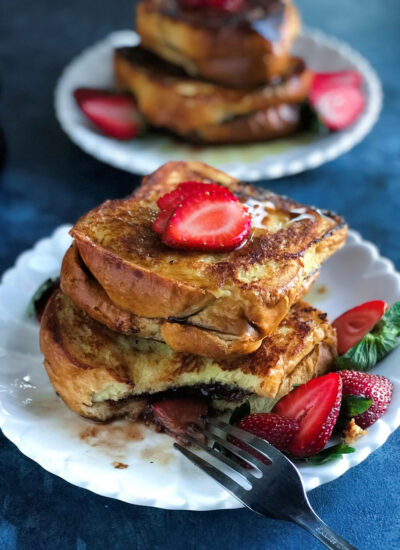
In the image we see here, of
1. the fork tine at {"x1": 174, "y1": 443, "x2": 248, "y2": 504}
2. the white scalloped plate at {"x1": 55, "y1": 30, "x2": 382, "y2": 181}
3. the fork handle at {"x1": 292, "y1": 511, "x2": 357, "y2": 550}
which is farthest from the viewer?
the white scalloped plate at {"x1": 55, "y1": 30, "x2": 382, "y2": 181}

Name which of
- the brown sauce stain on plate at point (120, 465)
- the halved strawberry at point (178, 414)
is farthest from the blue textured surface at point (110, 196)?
the halved strawberry at point (178, 414)

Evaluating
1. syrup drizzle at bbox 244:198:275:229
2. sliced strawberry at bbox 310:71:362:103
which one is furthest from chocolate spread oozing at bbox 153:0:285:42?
syrup drizzle at bbox 244:198:275:229

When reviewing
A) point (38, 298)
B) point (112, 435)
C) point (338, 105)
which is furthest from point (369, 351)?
point (338, 105)

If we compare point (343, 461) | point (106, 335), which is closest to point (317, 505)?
point (343, 461)

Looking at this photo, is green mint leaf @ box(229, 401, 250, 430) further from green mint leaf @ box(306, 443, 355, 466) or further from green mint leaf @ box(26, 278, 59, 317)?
green mint leaf @ box(26, 278, 59, 317)

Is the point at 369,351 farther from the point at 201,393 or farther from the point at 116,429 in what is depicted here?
the point at 116,429

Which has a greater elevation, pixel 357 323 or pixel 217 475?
pixel 357 323

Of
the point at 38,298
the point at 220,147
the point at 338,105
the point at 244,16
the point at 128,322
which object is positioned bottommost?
the point at 38,298

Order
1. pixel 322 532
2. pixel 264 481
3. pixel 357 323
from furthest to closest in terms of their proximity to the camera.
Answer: pixel 357 323, pixel 264 481, pixel 322 532
